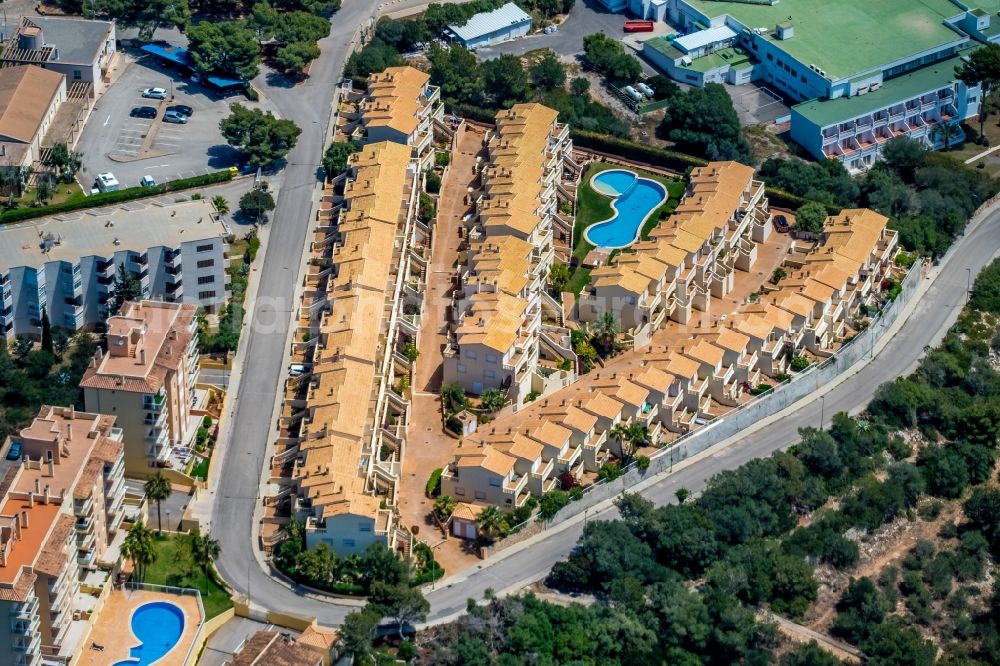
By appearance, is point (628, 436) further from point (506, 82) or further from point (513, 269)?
point (506, 82)

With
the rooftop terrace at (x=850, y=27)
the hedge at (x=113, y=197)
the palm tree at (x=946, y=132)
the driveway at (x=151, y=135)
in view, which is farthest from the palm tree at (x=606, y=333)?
the palm tree at (x=946, y=132)

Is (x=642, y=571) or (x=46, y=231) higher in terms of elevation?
(x=46, y=231)

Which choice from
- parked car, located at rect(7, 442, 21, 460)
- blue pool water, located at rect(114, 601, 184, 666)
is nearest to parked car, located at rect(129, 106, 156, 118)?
parked car, located at rect(7, 442, 21, 460)

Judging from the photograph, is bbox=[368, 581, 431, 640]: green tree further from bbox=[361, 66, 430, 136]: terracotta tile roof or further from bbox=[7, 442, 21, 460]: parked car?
bbox=[361, 66, 430, 136]: terracotta tile roof

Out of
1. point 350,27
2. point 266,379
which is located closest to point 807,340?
point 266,379

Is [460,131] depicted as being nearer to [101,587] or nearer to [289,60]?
[289,60]

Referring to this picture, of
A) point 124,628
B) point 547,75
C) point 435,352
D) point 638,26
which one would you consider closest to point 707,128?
point 547,75

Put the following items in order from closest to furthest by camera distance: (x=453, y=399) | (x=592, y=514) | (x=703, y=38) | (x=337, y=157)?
(x=592, y=514)
(x=453, y=399)
(x=337, y=157)
(x=703, y=38)
